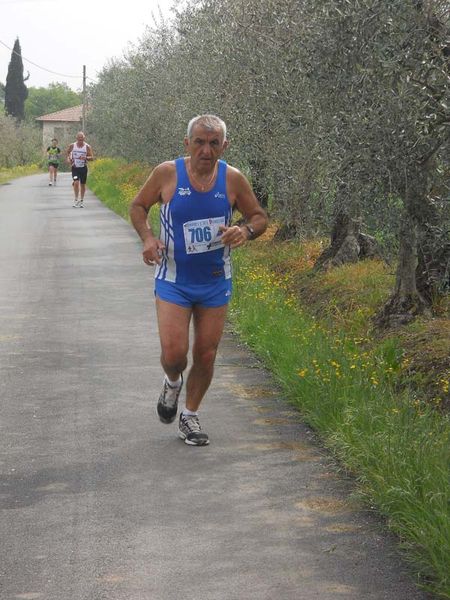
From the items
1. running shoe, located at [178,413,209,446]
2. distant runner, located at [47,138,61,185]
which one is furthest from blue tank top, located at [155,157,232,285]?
distant runner, located at [47,138,61,185]

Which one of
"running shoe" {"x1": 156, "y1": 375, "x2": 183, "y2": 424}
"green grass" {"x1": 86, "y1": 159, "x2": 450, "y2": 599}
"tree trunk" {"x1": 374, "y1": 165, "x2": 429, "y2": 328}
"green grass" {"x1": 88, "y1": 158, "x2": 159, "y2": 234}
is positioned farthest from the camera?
"green grass" {"x1": 88, "y1": 158, "x2": 159, "y2": 234}

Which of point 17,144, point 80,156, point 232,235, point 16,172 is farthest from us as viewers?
point 17,144

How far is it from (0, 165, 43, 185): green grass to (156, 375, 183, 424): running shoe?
46.3m

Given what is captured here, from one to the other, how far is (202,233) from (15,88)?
11471 centimetres

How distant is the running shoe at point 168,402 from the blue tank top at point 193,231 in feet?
2.21

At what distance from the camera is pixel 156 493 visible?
19.4 feet

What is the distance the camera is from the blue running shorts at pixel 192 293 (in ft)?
22.3

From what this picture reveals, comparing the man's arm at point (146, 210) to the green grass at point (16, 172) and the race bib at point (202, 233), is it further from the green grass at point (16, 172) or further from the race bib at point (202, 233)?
the green grass at point (16, 172)

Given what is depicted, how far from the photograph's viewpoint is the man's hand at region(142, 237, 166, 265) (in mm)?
6555

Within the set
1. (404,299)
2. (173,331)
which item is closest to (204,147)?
(173,331)

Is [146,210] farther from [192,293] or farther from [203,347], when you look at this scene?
[203,347]

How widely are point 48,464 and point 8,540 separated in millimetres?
1317

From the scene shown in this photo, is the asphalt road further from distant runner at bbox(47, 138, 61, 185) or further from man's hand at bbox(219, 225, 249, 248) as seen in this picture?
distant runner at bbox(47, 138, 61, 185)

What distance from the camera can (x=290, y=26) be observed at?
415 inches
